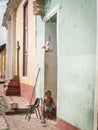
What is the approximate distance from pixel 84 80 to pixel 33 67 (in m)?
5.86

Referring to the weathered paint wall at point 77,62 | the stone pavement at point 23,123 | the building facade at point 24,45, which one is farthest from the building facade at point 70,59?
the building facade at point 24,45

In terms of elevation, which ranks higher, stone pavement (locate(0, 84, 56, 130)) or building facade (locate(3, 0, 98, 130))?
building facade (locate(3, 0, 98, 130))

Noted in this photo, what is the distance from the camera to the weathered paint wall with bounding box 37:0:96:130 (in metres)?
5.62

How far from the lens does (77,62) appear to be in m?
6.34

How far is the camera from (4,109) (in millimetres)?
11227

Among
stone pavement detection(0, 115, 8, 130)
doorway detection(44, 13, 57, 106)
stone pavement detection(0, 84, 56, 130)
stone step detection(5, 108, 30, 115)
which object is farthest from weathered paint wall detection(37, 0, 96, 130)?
stone step detection(5, 108, 30, 115)

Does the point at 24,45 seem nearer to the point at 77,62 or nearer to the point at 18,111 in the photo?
the point at 18,111

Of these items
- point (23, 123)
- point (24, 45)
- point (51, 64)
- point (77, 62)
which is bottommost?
point (23, 123)

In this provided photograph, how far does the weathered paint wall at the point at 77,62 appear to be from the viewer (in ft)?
18.4

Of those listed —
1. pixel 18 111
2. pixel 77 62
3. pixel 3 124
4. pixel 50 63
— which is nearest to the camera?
pixel 77 62

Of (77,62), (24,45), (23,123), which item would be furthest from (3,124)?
(24,45)

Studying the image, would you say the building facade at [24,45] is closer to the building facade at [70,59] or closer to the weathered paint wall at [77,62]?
the building facade at [70,59]

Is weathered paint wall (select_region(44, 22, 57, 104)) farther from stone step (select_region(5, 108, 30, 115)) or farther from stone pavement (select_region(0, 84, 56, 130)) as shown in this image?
stone step (select_region(5, 108, 30, 115))

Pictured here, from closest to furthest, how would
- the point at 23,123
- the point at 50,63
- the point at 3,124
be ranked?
the point at 3,124 → the point at 23,123 → the point at 50,63
